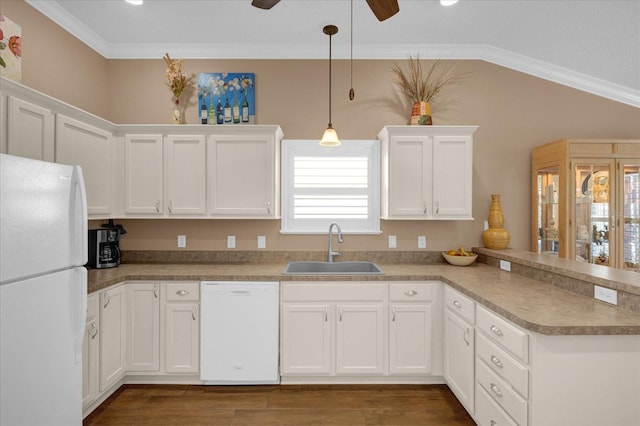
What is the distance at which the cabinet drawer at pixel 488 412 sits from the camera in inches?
65.4

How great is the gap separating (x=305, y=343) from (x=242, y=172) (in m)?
1.54

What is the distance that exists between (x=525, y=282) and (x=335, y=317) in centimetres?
142

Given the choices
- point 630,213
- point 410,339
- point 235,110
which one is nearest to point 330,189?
point 235,110

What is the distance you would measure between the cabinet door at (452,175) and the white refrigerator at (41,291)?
260 centimetres

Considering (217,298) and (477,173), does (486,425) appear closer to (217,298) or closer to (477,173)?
(217,298)

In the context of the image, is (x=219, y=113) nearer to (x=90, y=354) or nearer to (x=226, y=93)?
(x=226, y=93)

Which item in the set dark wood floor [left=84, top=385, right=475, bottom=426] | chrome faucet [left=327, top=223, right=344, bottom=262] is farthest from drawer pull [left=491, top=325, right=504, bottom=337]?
chrome faucet [left=327, top=223, right=344, bottom=262]

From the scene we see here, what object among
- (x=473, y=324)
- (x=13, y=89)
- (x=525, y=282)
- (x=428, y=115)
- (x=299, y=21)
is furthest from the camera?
(x=428, y=115)

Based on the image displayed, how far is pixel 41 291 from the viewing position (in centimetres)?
149

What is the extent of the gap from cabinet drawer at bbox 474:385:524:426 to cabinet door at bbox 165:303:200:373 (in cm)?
202

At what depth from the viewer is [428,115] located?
290 cm

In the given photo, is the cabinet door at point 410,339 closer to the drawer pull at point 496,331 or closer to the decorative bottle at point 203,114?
the drawer pull at point 496,331

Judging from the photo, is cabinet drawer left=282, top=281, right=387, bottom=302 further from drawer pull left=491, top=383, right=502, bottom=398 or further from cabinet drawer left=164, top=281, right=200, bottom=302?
drawer pull left=491, top=383, right=502, bottom=398

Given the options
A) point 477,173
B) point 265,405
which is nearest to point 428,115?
point 477,173
